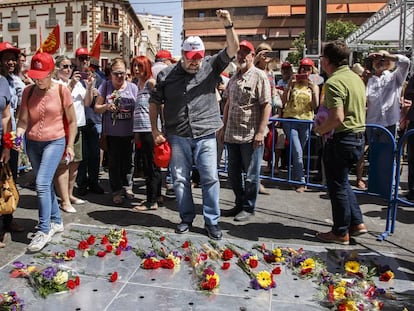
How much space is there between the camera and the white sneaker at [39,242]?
4.25m

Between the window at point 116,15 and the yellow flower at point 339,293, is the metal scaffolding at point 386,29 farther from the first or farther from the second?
the window at point 116,15

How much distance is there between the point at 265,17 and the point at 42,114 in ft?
217

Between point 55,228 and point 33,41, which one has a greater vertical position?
point 33,41

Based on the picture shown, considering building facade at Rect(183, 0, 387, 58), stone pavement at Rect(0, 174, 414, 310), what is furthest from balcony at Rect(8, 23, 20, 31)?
stone pavement at Rect(0, 174, 414, 310)

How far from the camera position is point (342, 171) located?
4461 millimetres

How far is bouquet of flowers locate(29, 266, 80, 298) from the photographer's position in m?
3.53

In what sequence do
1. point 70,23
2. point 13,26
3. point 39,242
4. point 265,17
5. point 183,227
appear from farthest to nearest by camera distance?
1. point 265,17
2. point 13,26
3. point 70,23
4. point 183,227
5. point 39,242

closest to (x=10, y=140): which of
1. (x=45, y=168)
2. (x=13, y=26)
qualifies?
(x=45, y=168)

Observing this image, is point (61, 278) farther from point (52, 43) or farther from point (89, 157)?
point (52, 43)

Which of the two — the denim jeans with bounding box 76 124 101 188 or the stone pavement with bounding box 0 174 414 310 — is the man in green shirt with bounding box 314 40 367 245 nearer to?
the stone pavement with bounding box 0 174 414 310

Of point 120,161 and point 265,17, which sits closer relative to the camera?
point 120,161

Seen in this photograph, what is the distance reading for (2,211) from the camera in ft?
14.5

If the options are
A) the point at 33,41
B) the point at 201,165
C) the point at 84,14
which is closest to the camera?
the point at 201,165

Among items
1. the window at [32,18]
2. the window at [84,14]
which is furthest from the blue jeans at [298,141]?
the window at [32,18]
